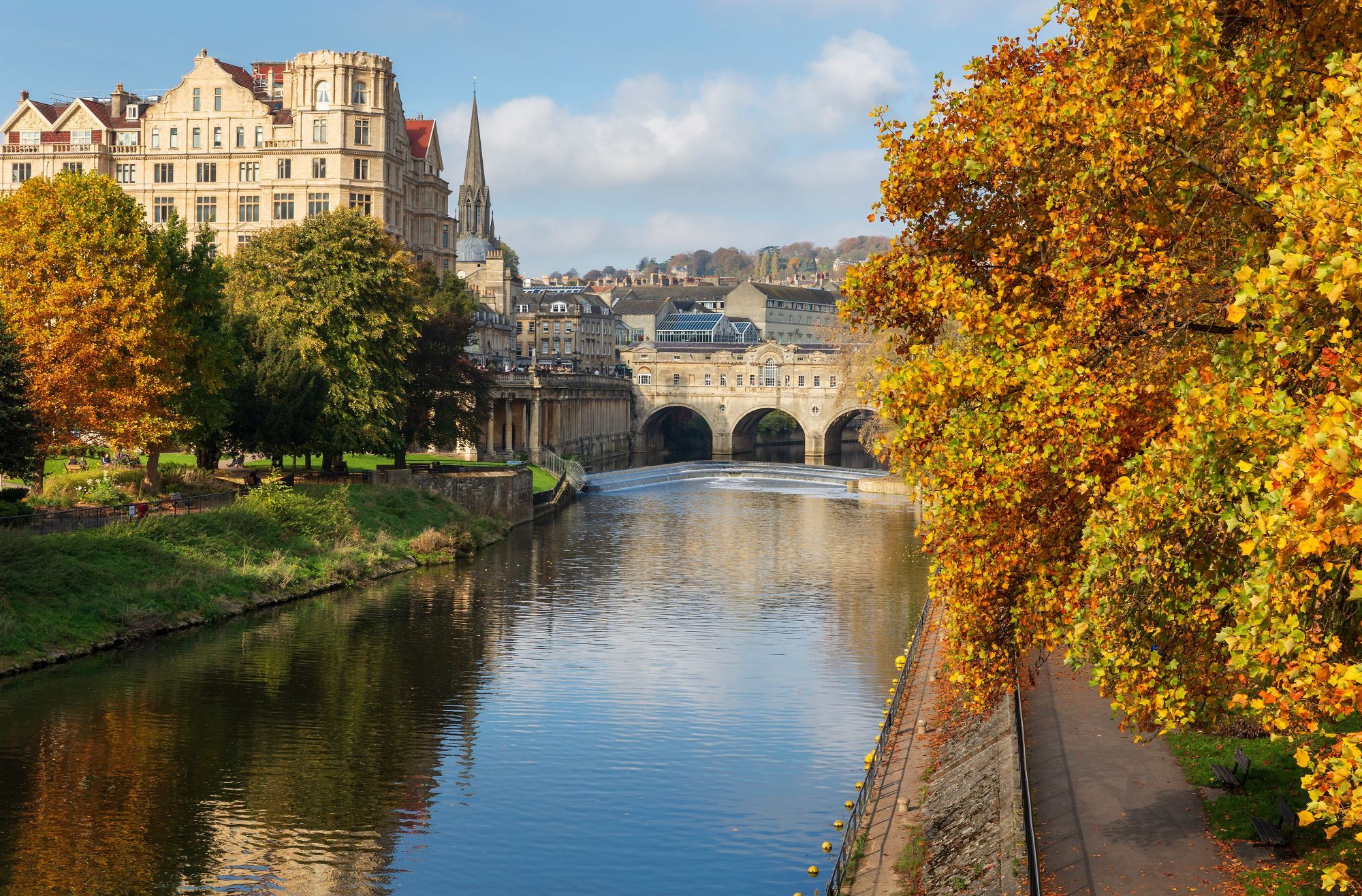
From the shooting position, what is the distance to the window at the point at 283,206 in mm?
95688

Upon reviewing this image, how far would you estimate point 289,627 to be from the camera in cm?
4038

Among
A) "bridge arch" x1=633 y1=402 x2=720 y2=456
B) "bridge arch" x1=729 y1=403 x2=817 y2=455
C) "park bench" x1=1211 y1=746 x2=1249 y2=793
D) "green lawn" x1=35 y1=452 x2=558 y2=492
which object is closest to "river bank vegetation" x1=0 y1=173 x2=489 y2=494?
"green lawn" x1=35 y1=452 x2=558 y2=492

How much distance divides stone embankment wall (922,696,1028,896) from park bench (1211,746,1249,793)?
9.23ft

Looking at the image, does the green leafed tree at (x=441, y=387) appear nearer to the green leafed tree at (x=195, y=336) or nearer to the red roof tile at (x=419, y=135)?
the green leafed tree at (x=195, y=336)

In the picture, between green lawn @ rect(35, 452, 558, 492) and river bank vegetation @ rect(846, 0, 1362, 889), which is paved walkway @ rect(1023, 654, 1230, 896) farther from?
green lawn @ rect(35, 452, 558, 492)

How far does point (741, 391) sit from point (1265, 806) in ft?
368

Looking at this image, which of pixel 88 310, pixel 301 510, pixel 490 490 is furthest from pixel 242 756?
pixel 490 490

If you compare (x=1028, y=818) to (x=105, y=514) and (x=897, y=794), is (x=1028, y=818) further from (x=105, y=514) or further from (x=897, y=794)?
(x=105, y=514)

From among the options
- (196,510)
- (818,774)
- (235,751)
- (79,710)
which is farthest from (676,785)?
(196,510)

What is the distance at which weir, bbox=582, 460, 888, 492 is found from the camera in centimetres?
8925

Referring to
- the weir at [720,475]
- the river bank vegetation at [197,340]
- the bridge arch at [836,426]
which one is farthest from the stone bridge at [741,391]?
the river bank vegetation at [197,340]

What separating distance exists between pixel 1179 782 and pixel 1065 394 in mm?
7180

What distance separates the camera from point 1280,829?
1759cm

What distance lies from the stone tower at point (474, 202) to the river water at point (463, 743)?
121 meters
